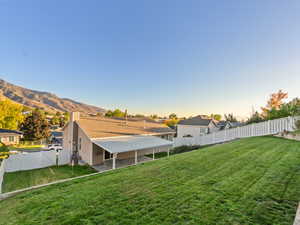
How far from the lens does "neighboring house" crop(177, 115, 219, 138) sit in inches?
968

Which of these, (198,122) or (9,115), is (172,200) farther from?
(9,115)

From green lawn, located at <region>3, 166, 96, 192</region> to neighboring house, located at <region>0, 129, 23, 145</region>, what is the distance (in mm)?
29162

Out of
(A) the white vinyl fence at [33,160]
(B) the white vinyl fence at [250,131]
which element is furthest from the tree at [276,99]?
(A) the white vinyl fence at [33,160]

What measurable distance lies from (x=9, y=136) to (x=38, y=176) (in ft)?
112

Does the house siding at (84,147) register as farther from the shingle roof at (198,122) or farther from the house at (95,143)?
the shingle roof at (198,122)

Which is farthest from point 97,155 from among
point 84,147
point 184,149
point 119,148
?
point 184,149

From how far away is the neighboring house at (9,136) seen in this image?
104 ft

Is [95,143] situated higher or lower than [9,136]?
higher

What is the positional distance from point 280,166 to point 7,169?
685 inches

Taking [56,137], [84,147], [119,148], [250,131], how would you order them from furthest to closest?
1. [56,137]
2. [250,131]
3. [84,147]
4. [119,148]

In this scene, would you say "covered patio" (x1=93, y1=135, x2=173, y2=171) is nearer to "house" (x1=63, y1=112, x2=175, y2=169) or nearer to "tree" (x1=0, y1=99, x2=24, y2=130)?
"house" (x1=63, y1=112, x2=175, y2=169)

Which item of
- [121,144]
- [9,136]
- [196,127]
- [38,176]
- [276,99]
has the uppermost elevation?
[276,99]

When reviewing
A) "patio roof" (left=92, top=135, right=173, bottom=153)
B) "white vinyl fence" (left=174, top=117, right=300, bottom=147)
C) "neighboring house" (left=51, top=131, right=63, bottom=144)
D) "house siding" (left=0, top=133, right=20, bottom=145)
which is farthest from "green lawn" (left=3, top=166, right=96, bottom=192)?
"neighboring house" (left=51, top=131, right=63, bottom=144)

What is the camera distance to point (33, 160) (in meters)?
12.0
